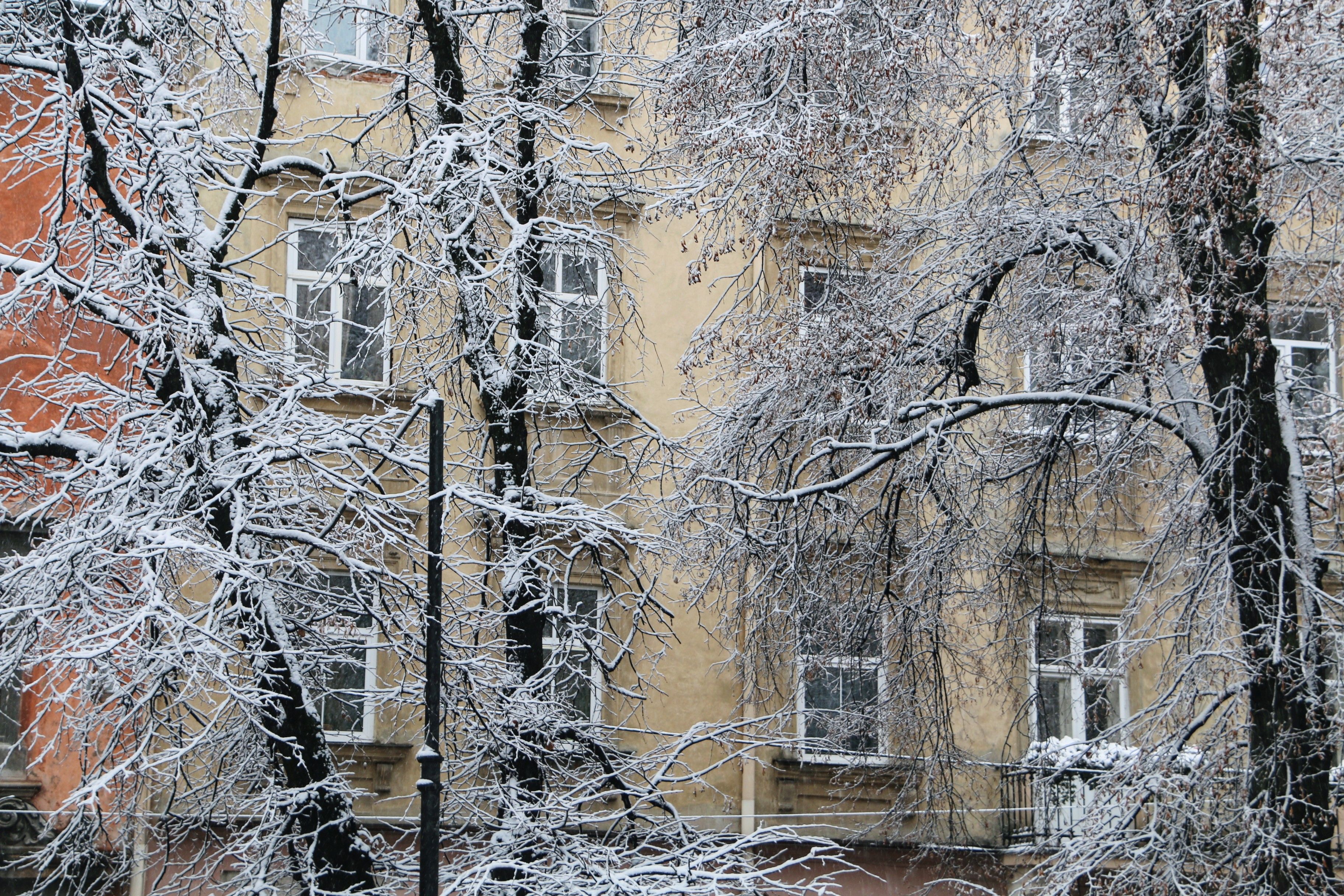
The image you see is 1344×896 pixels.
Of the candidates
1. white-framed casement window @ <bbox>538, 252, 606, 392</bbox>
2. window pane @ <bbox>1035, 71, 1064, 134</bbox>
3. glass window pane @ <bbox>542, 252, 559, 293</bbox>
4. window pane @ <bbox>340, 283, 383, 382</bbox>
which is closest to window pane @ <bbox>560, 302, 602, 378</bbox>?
white-framed casement window @ <bbox>538, 252, 606, 392</bbox>

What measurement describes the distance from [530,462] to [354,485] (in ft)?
7.16

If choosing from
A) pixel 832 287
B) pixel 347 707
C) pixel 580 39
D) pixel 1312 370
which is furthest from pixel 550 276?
pixel 1312 370

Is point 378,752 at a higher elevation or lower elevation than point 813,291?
lower

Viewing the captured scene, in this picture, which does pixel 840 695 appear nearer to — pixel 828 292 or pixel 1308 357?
pixel 828 292

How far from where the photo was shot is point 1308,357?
18.0 metres

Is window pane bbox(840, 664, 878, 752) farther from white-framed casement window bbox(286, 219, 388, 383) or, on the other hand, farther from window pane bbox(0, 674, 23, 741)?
window pane bbox(0, 674, 23, 741)

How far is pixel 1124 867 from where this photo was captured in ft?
31.9

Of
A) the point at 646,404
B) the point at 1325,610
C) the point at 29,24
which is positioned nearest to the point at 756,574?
the point at 646,404

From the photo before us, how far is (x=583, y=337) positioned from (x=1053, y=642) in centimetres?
797

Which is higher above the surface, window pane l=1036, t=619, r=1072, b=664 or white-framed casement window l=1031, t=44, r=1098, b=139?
white-framed casement window l=1031, t=44, r=1098, b=139

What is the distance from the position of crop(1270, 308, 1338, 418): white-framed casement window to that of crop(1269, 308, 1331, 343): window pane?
1 cm

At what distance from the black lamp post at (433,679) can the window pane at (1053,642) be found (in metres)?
6.05

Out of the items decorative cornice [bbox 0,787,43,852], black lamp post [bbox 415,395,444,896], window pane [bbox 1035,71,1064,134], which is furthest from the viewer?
decorative cornice [bbox 0,787,43,852]

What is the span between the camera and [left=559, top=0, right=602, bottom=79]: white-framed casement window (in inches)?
468
